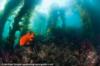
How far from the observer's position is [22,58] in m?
9.91

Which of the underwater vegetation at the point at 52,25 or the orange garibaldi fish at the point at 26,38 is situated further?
the orange garibaldi fish at the point at 26,38

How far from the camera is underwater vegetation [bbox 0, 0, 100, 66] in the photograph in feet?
32.4

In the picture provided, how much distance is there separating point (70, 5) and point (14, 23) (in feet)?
6.10

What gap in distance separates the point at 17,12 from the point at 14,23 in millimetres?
369

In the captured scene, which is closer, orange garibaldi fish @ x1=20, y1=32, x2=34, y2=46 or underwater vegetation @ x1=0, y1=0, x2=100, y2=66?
underwater vegetation @ x1=0, y1=0, x2=100, y2=66

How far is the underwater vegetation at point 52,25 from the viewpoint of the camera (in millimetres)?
9867

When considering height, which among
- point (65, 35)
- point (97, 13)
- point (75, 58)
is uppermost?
A: point (97, 13)

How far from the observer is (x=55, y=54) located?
984 cm

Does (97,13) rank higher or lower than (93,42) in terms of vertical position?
higher

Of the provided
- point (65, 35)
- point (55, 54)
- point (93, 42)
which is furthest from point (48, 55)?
point (93, 42)

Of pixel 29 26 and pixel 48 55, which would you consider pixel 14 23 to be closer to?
pixel 29 26

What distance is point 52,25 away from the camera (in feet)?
32.9

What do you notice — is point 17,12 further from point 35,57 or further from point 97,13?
point 97,13

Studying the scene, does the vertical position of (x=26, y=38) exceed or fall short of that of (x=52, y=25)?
it falls short
